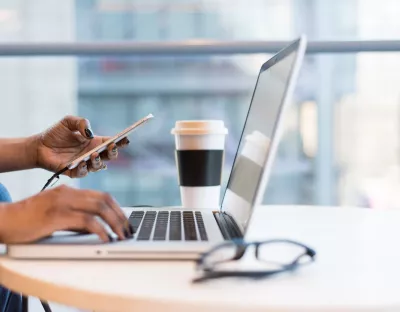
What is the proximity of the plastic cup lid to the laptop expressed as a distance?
0.18 metres

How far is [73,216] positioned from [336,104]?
172cm

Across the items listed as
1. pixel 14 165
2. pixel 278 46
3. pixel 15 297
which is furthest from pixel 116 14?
pixel 15 297

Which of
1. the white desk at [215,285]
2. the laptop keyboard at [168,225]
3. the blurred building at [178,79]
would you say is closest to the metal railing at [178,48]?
the blurred building at [178,79]

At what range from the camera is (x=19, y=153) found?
3.79ft

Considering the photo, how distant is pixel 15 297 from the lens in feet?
3.30

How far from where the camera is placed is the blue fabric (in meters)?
0.91

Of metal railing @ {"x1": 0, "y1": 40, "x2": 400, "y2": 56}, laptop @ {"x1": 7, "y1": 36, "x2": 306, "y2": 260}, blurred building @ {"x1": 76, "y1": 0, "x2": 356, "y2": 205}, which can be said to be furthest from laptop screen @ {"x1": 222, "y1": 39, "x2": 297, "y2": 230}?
blurred building @ {"x1": 76, "y1": 0, "x2": 356, "y2": 205}

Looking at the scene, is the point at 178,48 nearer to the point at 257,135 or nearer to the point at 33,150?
the point at 33,150

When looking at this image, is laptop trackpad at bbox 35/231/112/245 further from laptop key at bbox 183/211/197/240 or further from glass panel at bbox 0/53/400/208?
glass panel at bbox 0/53/400/208

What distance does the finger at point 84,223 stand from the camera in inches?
25.7

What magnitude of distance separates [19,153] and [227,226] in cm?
55

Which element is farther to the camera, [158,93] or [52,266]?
[158,93]

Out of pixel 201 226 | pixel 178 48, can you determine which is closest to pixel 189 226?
pixel 201 226

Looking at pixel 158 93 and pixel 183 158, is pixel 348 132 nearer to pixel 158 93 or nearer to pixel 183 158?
pixel 158 93
